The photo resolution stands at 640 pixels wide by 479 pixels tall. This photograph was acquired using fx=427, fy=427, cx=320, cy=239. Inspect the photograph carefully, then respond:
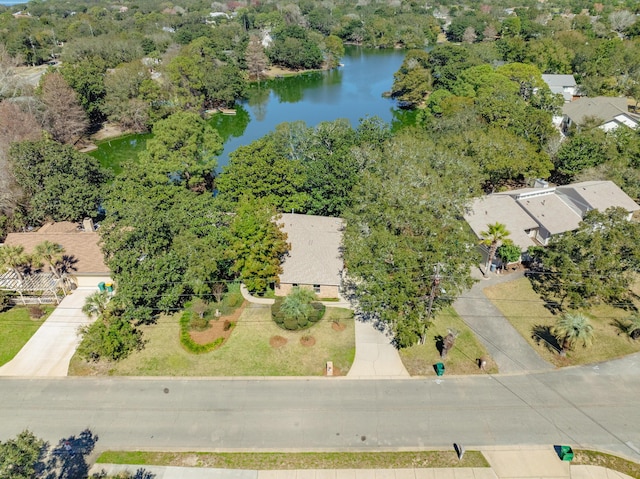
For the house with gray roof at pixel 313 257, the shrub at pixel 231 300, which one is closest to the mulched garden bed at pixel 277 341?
the shrub at pixel 231 300

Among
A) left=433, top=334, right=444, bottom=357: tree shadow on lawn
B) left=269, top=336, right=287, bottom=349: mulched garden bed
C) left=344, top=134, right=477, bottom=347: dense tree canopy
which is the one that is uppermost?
left=344, top=134, right=477, bottom=347: dense tree canopy

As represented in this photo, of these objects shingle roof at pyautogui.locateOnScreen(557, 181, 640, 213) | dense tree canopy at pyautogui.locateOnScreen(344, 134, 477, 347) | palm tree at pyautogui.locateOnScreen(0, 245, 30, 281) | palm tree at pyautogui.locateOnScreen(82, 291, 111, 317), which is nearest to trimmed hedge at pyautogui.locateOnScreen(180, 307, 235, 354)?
palm tree at pyautogui.locateOnScreen(82, 291, 111, 317)

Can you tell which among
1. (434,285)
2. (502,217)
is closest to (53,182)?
(434,285)

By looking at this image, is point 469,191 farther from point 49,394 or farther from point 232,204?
point 49,394

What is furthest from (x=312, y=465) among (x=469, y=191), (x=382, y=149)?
(x=382, y=149)

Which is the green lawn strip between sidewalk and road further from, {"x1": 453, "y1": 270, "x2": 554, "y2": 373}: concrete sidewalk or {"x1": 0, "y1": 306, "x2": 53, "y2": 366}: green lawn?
{"x1": 0, "y1": 306, "x2": 53, "y2": 366}: green lawn
